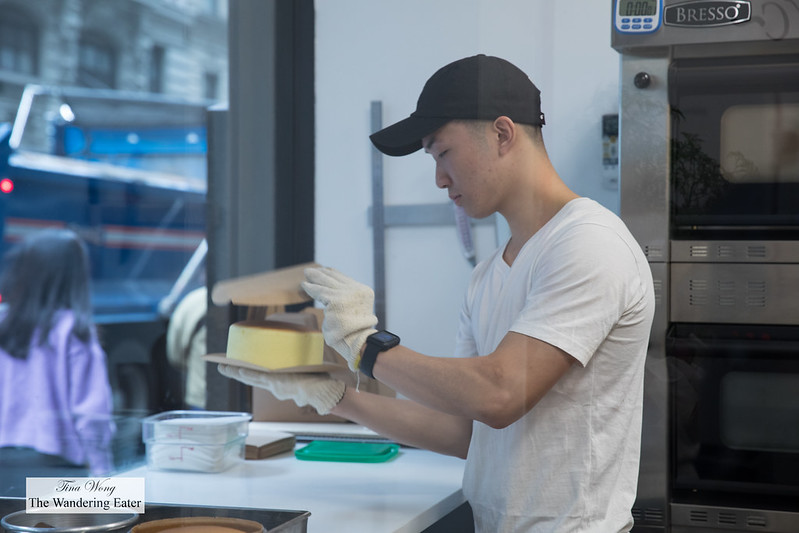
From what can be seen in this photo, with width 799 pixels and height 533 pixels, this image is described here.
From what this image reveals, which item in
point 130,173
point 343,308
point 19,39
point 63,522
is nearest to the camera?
point 63,522

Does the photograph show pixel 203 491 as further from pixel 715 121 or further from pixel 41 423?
pixel 715 121

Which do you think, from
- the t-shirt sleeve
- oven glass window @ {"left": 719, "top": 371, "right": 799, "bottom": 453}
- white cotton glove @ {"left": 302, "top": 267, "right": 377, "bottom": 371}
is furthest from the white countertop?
oven glass window @ {"left": 719, "top": 371, "right": 799, "bottom": 453}

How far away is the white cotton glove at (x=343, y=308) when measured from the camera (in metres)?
1.06

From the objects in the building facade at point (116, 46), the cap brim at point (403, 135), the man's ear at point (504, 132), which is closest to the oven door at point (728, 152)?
the man's ear at point (504, 132)

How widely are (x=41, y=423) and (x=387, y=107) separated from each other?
0.63 metres

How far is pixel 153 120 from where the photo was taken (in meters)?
1.04

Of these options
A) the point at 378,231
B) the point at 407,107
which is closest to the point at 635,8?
the point at 407,107

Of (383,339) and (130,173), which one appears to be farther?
(383,339)

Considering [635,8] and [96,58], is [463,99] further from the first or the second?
[96,58]

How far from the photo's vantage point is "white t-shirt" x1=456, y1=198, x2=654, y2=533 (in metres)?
1.11

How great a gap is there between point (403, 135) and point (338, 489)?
2.16 ft

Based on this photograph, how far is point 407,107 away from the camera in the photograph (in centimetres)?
105

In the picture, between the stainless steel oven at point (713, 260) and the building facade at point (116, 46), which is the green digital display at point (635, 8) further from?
the building facade at point (116, 46)

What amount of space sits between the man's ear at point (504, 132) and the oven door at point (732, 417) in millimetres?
524
